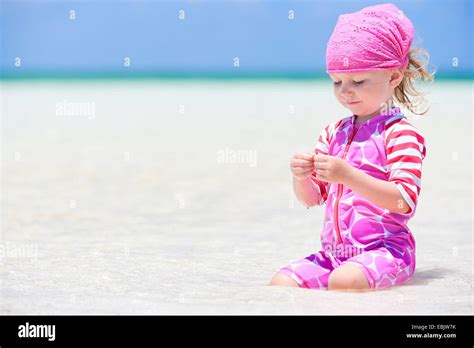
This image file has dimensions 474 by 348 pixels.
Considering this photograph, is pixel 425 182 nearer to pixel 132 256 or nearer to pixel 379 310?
pixel 132 256

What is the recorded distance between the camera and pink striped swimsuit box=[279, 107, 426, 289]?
3.27 m

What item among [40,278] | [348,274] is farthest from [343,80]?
[40,278]

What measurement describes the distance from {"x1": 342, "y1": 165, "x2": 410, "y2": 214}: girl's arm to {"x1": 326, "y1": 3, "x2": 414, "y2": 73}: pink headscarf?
47 cm

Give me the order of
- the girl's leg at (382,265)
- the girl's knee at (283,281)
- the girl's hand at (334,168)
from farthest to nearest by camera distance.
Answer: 1. the girl's knee at (283,281)
2. the girl's leg at (382,265)
3. the girl's hand at (334,168)

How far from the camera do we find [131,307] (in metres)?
3.00

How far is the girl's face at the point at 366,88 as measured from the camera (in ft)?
11.0

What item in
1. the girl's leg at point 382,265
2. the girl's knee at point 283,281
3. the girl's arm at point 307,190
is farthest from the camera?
the girl's arm at point 307,190

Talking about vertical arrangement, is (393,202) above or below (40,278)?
above

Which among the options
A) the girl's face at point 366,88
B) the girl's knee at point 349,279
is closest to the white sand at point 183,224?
the girl's knee at point 349,279

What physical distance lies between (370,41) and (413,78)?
1.19 feet

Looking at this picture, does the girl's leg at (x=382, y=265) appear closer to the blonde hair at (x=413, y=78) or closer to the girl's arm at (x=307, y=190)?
the girl's arm at (x=307, y=190)

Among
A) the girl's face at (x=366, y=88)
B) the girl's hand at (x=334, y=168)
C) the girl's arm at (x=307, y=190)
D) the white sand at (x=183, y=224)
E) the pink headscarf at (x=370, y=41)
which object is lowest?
the white sand at (x=183, y=224)
